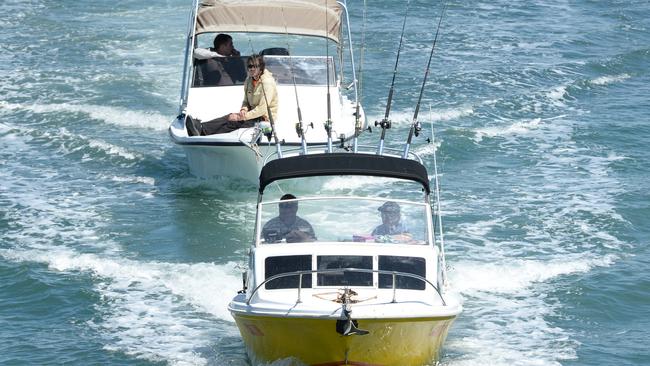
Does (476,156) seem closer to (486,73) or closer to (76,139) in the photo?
(486,73)

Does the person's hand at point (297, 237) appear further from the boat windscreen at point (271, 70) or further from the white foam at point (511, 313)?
the boat windscreen at point (271, 70)

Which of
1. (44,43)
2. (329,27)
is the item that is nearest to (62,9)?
(44,43)

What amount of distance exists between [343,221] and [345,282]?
0.83m

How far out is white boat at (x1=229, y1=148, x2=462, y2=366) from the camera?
1075cm

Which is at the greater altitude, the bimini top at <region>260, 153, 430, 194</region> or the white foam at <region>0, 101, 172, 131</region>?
the bimini top at <region>260, 153, 430, 194</region>

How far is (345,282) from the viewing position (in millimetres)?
11391

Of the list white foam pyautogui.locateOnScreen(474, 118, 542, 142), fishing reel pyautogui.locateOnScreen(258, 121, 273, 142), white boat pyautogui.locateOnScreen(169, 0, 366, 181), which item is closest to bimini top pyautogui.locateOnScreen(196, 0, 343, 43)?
white boat pyautogui.locateOnScreen(169, 0, 366, 181)

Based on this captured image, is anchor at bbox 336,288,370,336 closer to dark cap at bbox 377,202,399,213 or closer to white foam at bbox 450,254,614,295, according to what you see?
dark cap at bbox 377,202,399,213

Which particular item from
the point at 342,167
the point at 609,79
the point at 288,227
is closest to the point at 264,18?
the point at 342,167

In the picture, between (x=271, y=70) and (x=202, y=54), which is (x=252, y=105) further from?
(x=202, y=54)

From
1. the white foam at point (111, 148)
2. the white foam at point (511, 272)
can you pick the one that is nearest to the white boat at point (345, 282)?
the white foam at point (511, 272)

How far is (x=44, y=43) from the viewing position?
91.5ft

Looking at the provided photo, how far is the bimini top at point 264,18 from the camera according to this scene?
64.0 feet

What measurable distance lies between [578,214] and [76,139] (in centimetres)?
876
